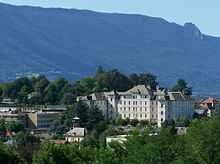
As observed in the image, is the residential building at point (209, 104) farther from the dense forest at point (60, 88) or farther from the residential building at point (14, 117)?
the residential building at point (14, 117)

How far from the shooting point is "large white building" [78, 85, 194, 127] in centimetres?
6562

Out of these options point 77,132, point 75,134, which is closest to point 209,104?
point 77,132

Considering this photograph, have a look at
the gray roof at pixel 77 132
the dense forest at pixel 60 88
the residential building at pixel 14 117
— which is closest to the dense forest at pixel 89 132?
the dense forest at pixel 60 88

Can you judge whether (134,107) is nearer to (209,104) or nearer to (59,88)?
(59,88)

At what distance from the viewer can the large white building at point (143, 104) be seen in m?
65.6

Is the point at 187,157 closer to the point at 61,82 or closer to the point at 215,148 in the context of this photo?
the point at 215,148

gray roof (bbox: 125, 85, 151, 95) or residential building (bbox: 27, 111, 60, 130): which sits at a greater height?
gray roof (bbox: 125, 85, 151, 95)

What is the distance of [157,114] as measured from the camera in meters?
65.8

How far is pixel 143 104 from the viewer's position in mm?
67812

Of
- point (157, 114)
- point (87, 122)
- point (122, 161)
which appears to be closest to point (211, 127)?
point (122, 161)

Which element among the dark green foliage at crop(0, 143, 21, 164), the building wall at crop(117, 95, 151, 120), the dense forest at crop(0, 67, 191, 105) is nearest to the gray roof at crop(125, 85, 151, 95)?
the building wall at crop(117, 95, 151, 120)

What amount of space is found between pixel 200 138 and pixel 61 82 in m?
39.6

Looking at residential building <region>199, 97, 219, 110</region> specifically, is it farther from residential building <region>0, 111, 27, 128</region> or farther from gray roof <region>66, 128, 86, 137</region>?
gray roof <region>66, 128, 86, 137</region>

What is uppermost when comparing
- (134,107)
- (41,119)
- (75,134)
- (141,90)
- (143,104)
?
(141,90)
